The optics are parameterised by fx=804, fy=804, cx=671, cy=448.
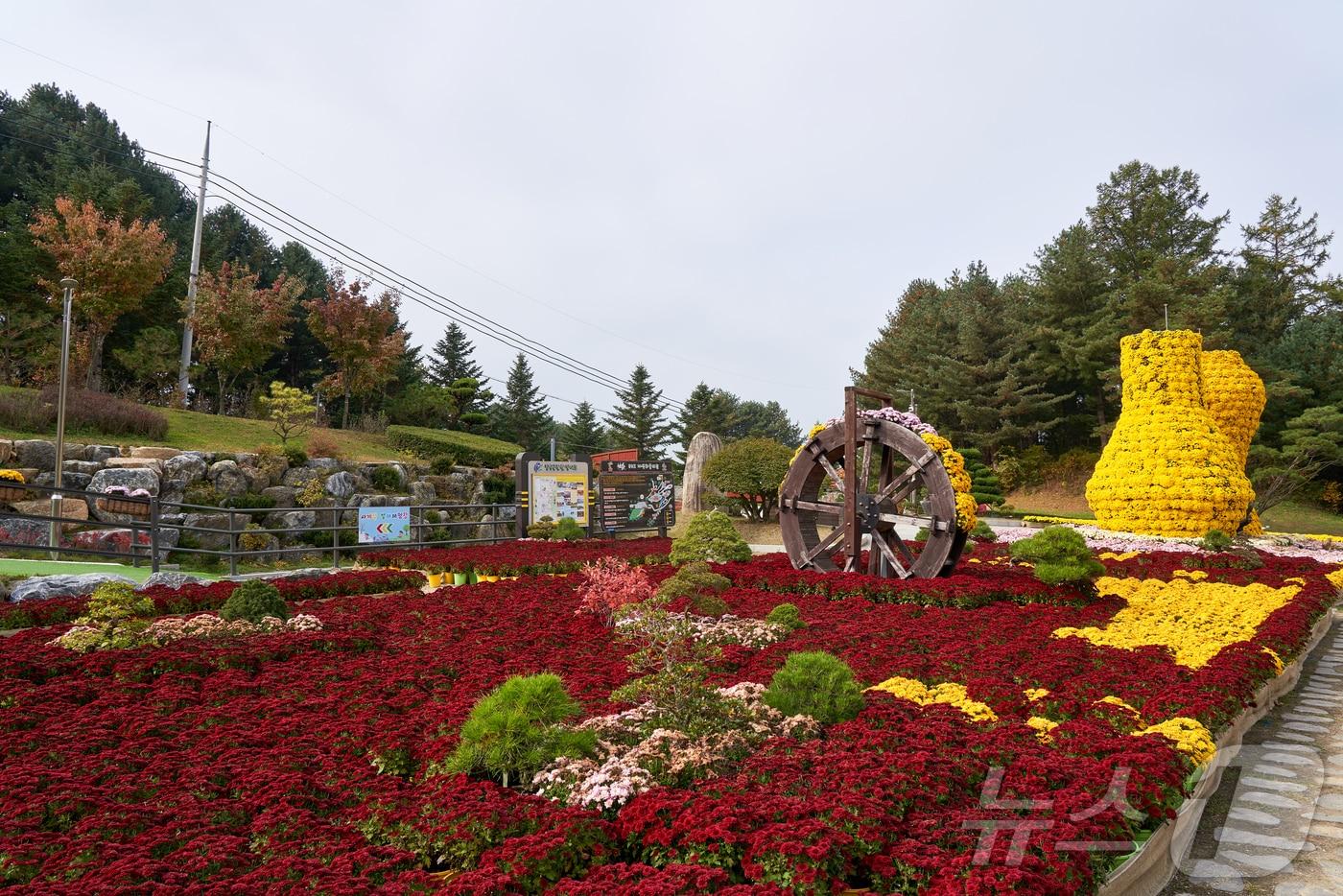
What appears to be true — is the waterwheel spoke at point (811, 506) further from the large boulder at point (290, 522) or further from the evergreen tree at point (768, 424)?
the evergreen tree at point (768, 424)

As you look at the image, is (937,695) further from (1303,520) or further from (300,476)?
(1303,520)

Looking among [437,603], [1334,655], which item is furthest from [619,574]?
[1334,655]

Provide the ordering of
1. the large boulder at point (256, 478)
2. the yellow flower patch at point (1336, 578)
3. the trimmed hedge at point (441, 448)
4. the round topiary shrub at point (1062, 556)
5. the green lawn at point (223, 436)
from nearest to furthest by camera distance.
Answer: the round topiary shrub at point (1062, 556)
the yellow flower patch at point (1336, 578)
the green lawn at point (223, 436)
the large boulder at point (256, 478)
the trimmed hedge at point (441, 448)

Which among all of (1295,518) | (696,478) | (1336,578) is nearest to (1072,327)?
(1295,518)

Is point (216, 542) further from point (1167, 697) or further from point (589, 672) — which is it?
point (1167, 697)

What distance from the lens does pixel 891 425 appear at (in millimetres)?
10750

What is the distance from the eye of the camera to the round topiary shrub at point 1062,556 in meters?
9.17

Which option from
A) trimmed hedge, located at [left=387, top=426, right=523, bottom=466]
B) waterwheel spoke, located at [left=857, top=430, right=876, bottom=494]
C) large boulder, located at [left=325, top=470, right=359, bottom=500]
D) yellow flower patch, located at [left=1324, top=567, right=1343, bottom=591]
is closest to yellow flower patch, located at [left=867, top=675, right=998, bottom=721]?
waterwheel spoke, located at [left=857, top=430, right=876, bottom=494]

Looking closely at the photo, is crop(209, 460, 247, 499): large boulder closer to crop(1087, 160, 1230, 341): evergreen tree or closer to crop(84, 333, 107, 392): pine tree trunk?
crop(84, 333, 107, 392): pine tree trunk

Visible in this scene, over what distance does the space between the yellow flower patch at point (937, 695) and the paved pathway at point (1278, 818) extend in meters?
1.21

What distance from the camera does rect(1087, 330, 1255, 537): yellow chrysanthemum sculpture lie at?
46.4ft

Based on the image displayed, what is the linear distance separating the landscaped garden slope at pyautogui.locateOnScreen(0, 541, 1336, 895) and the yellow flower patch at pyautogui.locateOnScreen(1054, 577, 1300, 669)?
2.3 inches

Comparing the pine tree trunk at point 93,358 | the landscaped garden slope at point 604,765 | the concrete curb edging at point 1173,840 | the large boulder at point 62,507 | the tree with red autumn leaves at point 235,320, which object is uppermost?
the tree with red autumn leaves at point 235,320

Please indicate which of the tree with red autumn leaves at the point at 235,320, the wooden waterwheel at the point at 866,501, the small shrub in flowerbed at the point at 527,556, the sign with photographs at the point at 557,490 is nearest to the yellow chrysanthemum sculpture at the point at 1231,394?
the wooden waterwheel at the point at 866,501
